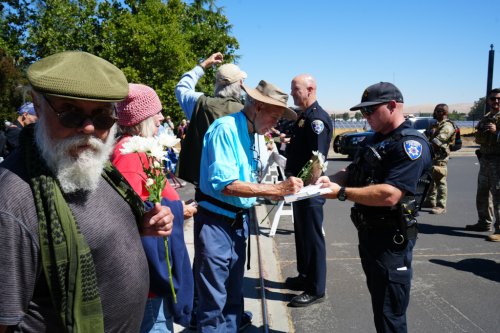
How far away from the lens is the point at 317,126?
168 inches

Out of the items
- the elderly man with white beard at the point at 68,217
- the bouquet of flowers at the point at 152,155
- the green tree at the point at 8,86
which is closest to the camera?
the elderly man with white beard at the point at 68,217

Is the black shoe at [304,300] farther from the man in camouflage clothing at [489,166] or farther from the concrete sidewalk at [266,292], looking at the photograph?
the man in camouflage clothing at [489,166]

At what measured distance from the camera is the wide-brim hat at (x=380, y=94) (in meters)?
2.92

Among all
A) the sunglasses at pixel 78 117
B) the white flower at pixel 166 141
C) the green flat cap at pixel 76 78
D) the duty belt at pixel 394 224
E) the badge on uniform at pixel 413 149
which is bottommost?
the duty belt at pixel 394 224

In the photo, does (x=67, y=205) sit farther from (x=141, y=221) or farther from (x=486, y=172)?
(x=486, y=172)

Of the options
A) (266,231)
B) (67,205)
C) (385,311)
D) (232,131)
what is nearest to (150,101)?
(232,131)

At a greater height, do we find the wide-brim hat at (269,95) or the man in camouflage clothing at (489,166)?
the wide-brim hat at (269,95)

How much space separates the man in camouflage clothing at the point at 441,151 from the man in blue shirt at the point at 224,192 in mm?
6476

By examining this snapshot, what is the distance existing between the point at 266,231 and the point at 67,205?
233 inches

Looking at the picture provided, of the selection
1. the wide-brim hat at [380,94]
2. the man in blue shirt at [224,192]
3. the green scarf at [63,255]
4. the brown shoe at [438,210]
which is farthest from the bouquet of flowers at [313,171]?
the brown shoe at [438,210]

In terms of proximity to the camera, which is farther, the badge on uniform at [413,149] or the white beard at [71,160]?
the badge on uniform at [413,149]

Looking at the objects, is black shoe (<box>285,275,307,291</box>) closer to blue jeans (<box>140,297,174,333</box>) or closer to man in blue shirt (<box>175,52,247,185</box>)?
Answer: man in blue shirt (<box>175,52,247,185</box>)

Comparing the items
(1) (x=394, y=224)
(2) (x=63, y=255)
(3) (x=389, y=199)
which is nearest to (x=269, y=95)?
(3) (x=389, y=199)

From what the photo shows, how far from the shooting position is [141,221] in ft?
6.17
